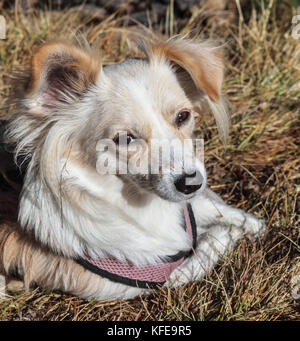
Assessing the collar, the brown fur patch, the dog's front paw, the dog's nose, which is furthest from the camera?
the dog's front paw

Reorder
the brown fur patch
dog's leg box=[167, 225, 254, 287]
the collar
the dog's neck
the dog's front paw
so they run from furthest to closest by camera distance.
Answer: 1. the dog's front paw
2. dog's leg box=[167, 225, 254, 287]
3. the collar
4. the dog's neck
5. the brown fur patch

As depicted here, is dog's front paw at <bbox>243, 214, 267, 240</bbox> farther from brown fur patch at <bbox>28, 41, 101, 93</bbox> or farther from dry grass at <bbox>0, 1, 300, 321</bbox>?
brown fur patch at <bbox>28, 41, 101, 93</bbox>

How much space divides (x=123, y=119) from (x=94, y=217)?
20.2 inches

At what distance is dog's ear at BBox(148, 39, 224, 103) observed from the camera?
7.20 ft

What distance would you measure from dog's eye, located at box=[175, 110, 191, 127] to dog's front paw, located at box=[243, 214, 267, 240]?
3.01 feet

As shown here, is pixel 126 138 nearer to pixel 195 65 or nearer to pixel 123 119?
pixel 123 119

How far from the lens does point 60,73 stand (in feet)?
6.76

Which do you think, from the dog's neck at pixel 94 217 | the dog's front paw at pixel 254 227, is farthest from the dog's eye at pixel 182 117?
the dog's front paw at pixel 254 227

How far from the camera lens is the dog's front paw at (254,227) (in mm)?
2748

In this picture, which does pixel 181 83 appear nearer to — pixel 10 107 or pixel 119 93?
pixel 119 93

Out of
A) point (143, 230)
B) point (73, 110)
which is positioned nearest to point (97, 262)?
point (143, 230)

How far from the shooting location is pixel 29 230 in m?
2.23

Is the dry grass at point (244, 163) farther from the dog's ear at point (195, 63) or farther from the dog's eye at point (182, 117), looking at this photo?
the dog's eye at point (182, 117)

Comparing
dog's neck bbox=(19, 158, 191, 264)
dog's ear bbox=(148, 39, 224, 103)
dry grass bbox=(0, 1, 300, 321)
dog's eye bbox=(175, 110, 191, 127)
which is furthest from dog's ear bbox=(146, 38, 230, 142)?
dog's neck bbox=(19, 158, 191, 264)
